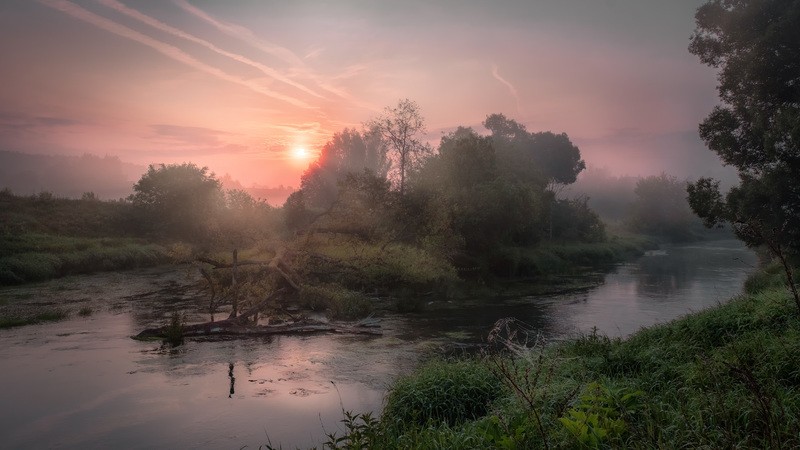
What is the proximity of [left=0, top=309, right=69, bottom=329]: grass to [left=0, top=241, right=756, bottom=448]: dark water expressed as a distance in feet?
2.57

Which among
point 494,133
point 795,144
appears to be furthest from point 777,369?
point 494,133

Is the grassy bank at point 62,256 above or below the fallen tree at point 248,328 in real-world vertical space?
above

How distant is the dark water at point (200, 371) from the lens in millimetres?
10617

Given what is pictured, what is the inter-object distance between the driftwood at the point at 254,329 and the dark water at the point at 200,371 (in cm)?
68

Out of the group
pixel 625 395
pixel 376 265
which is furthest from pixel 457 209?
pixel 625 395

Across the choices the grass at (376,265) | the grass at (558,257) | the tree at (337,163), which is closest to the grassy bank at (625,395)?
the grass at (376,265)

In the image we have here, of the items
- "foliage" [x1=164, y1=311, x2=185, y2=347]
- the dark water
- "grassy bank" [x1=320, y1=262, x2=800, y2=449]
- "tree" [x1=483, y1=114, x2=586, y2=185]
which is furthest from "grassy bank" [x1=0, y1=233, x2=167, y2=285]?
"tree" [x1=483, y1=114, x2=586, y2=185]

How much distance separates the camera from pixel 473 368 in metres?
11.2

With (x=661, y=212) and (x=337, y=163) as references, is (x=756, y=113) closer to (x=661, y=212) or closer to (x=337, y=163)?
(x=337, y=163)

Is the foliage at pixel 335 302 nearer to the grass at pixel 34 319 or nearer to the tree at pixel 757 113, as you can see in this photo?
the grass at pixel 34 319

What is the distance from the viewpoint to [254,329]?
19.0 meters

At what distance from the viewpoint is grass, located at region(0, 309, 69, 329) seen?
19.1m

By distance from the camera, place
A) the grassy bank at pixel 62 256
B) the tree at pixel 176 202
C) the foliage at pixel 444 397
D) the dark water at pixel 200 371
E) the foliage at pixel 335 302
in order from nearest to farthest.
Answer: the foliage at pixel 444 397 < the dark water at pixel 200 371 < the foliage at pixel 335 302 < the grassy bank at pixel 62 256 < the tree at pixel 176 202

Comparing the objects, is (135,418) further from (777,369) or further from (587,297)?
(587,297)
